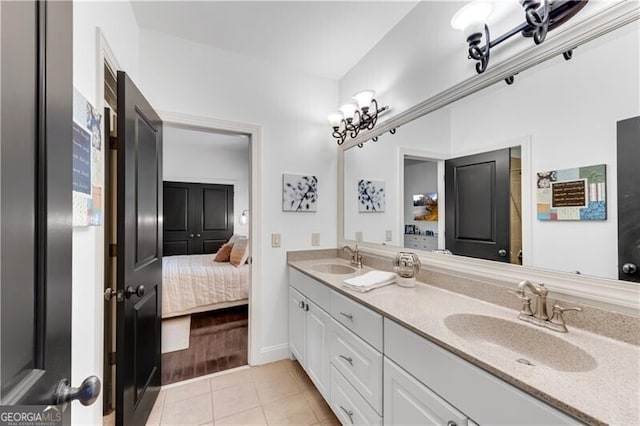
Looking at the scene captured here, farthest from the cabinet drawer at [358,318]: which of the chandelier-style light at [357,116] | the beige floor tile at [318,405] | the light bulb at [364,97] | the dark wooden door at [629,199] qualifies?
the light bulb at [364,97]

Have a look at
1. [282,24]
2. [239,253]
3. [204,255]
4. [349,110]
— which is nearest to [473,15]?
[349,110]

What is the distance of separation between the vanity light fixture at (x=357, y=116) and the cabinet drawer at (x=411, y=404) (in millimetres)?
1593

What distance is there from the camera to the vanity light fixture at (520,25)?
3.22 feet

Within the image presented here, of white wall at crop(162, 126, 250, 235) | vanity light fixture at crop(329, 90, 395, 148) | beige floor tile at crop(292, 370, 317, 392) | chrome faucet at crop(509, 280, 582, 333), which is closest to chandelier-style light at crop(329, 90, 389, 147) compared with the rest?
vanity light fixture at crop(329, 90, 395, 148)

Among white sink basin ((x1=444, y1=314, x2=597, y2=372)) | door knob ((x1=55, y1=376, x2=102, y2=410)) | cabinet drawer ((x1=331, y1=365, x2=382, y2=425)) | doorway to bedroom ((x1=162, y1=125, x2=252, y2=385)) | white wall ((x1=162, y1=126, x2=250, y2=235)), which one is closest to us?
door knob ((x1=55, y1=376, x2=102, y2=410))

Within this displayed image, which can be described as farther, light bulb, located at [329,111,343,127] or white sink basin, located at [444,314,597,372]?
light bulb, located at [329,111,343,127]

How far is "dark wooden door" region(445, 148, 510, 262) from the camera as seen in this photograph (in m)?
1.28

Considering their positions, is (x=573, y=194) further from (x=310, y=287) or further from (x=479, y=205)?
(x=310, y=287)

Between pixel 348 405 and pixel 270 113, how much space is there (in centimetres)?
225

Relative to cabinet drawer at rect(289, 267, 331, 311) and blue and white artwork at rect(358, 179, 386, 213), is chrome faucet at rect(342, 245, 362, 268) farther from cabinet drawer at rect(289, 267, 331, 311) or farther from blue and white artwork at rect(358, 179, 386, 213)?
cabinet drawer at rect(289, 267, 331, 311)

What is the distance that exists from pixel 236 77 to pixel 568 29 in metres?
2.14

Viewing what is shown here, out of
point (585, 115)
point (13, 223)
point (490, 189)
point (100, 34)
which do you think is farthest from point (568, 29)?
point (100, 34)

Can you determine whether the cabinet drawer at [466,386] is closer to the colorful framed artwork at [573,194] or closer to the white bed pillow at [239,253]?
the colorful framed artwork at [573,194]

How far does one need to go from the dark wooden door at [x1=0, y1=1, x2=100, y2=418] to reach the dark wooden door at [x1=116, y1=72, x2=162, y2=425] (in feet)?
2.35
